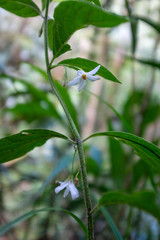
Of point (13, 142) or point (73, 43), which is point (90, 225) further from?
point (73, 43)

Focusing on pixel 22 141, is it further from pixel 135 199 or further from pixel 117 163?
pixel 117 163

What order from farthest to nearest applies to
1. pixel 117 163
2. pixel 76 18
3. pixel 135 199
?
pixel 117 163
pixel 135 199
pixel 76 18

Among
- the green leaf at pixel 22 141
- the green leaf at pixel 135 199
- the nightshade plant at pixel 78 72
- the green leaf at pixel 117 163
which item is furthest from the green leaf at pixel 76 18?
the green leaf at pixel 117 163

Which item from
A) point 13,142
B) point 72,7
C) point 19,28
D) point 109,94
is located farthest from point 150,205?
point 19,28

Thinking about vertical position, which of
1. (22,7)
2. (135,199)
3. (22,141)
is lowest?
(135,199)

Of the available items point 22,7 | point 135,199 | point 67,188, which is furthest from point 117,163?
point 22,7

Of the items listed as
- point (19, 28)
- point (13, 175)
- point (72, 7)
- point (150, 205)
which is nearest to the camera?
point (72, 7)

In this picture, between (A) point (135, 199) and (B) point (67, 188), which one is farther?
(A) point (135, 199)
